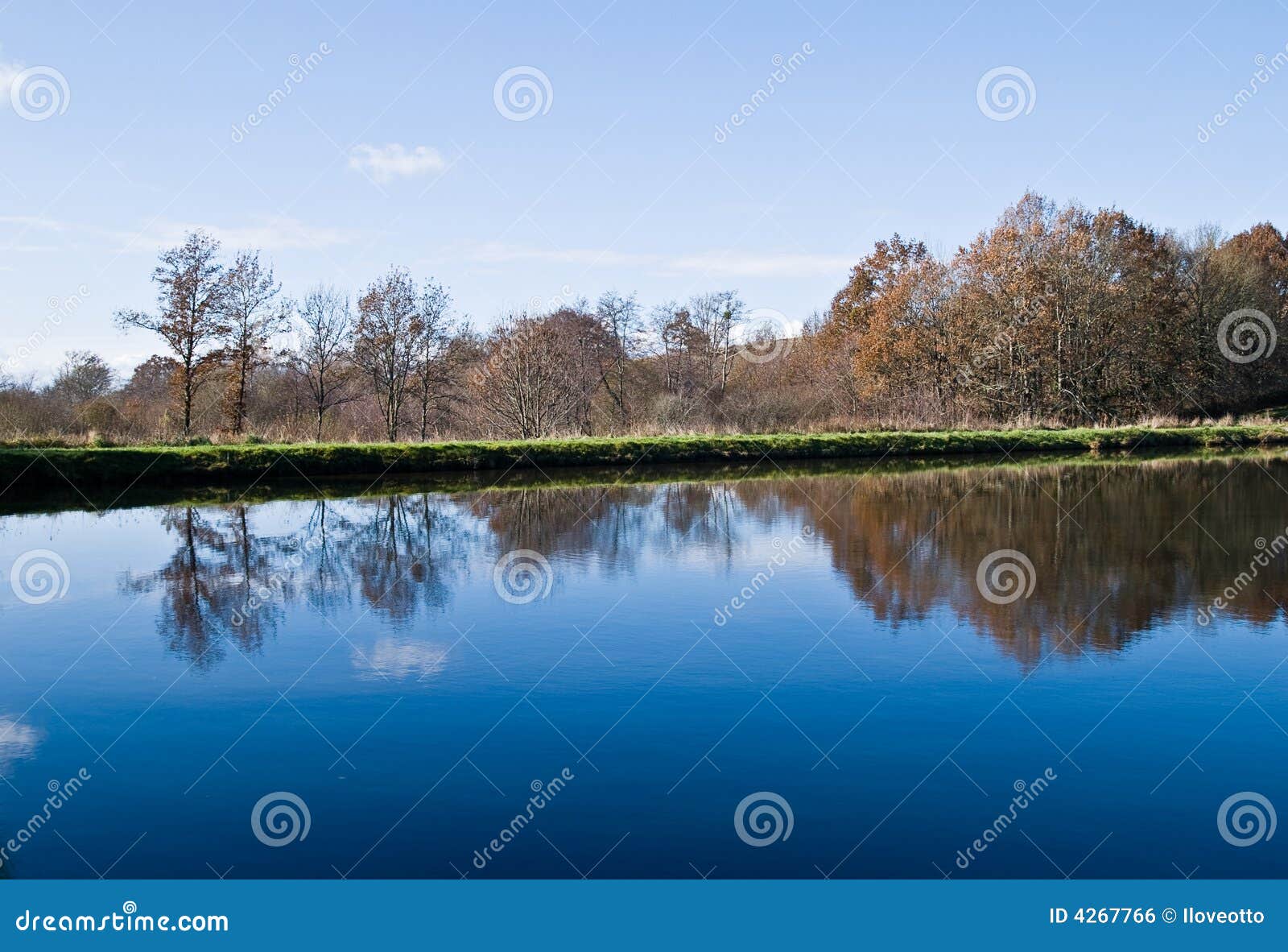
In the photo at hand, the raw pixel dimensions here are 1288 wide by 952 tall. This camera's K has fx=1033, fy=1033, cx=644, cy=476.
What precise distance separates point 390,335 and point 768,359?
23.4 meters

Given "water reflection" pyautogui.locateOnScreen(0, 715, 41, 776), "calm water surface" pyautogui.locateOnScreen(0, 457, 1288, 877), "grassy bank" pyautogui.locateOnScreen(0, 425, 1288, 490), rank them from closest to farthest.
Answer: "calm water surface" pyautogui.locateOnScreen(0, 457, 1288, 877) → "water reflection" pyautogui.locateOnScreen(0, 715, 41, 776) → "grassy bank" pyautogui.locateOnScreen(0, 425, 1288, 490)

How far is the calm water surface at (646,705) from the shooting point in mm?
4855

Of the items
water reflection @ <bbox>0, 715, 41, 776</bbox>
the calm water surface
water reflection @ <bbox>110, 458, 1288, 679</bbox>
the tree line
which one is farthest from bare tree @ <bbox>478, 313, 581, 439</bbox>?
water reflection @ <bbox>0, 715, 41, 776</bbox>

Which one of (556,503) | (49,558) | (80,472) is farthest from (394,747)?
(80,472)

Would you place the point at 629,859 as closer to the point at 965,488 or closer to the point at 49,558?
the point at 49,558

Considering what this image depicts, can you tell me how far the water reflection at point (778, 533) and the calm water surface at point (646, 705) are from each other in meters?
0.08

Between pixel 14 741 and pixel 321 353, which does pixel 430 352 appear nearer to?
pixel 321 353

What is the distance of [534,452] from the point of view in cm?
2789

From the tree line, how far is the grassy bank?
2.76m

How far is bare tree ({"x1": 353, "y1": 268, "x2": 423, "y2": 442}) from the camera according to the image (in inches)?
1262

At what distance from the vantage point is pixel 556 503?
61.9 feet

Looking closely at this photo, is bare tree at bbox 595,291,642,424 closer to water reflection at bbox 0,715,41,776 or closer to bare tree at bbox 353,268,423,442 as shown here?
bare tree at bbox 353,268,423,442

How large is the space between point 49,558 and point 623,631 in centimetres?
825

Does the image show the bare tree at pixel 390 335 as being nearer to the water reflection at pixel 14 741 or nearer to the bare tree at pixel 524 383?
the bare tree at pixel 524 383
